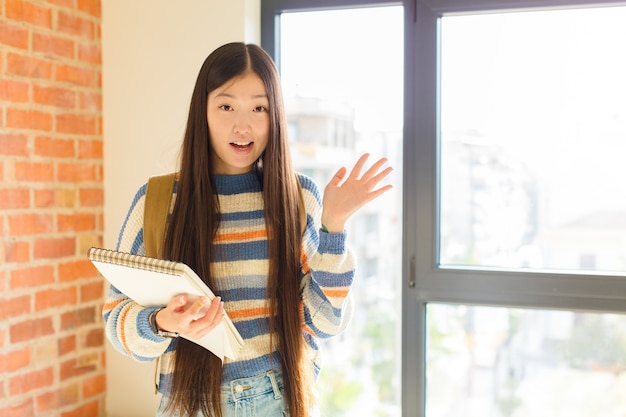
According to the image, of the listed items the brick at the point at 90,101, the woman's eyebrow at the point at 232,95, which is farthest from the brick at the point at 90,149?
the woman's eyebrow at the point at 232,95

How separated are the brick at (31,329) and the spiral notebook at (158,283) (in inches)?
30.6

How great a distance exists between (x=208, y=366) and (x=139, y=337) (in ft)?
0.53

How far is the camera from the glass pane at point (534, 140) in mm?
2016

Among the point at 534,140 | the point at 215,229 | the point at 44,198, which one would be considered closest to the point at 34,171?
the point at 44,198

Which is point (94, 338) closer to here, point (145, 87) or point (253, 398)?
point (145, 87)

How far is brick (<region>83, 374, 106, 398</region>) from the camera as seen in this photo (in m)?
2.29

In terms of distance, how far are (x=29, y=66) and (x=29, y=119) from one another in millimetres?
157

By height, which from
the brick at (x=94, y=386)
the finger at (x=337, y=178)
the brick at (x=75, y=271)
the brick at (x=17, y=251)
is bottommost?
the brick at (x=94, y=386)

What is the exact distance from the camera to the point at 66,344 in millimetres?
2197

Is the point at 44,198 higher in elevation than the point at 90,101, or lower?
lower

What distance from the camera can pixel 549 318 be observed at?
6.79 feet

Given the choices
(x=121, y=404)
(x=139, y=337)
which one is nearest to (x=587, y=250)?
(x=139, y=337)

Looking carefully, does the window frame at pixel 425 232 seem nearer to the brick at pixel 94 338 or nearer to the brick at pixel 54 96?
the brick at pixel 54 96

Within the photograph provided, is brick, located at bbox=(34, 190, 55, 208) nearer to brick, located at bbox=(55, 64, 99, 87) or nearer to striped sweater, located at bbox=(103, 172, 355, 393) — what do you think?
brick, located at bbox=(55, 64, 99, 87)
